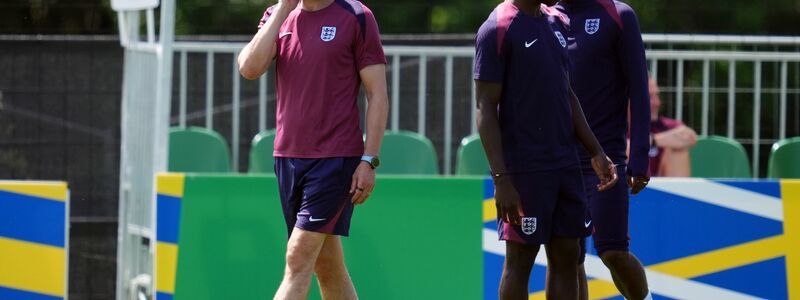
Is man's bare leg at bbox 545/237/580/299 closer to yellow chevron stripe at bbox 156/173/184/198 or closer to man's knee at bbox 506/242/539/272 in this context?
man's knee at bbox 506/242/539/272

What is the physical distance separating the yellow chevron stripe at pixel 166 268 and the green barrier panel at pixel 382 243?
95 millimetres

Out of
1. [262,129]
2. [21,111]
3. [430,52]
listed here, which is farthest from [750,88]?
[21,111]

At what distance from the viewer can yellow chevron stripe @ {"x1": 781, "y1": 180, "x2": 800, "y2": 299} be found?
7020mm

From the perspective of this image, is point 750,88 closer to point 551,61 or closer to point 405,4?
point 405,4

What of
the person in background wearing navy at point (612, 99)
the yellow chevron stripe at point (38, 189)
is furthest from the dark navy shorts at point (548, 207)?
the yellow chevron stripe at point (38, 189)

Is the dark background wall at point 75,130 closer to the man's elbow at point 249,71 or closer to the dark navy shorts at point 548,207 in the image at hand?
the man's elbow at point 249,71

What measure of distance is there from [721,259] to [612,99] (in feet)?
4.64

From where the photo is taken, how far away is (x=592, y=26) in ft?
19.7

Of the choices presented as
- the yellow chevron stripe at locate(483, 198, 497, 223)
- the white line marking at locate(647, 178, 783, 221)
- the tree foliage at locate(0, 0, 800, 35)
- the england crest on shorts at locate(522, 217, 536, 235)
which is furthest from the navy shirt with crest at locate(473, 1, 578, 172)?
the tree foliage at locate(0, 0, 800, 35)

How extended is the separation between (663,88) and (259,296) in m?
3.44

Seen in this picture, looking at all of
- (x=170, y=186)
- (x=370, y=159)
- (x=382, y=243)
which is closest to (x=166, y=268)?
(x=170, y=186)

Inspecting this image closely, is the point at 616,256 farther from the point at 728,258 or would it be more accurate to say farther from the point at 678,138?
the point at 678,138

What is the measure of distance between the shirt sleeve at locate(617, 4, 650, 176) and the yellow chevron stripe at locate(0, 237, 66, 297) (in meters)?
2.74

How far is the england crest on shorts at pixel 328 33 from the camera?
5688 mm
